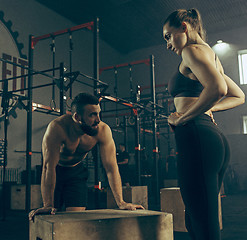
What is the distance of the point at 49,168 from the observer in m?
1.73

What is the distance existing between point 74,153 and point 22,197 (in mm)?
3532

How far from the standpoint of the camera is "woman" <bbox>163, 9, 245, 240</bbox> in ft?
3.50

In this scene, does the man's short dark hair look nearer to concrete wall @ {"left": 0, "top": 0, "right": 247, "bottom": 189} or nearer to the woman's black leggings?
the woman's black leggings

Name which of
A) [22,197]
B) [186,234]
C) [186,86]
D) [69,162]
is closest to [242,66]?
[22,197]

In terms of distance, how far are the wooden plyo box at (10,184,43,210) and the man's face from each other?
3706mm

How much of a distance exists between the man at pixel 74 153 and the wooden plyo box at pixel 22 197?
3.14 m

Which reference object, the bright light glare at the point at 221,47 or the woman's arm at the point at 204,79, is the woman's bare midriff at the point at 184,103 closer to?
the woman's arm at the point at 204,79

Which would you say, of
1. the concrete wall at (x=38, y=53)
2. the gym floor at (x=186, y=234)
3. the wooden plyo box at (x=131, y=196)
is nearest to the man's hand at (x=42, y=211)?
the gym floor at (x=186, y=234)

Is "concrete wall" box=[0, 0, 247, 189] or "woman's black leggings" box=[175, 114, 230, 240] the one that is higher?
"concrete wall" box=[0, 0, 247, 189]

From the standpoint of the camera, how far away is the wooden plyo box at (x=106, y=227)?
1296mm

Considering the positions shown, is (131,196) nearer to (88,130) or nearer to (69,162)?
(69,162)

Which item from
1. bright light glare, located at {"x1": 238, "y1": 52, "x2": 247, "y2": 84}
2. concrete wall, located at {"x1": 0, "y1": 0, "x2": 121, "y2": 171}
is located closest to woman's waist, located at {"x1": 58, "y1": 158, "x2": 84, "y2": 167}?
concrete wall, located at {"x1": 0, "y1": 0, "x2": 121, "y2": 171}

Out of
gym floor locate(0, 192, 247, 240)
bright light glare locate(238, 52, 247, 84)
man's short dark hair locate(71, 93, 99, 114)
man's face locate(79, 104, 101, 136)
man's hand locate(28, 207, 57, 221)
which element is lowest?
gym floor locate(0, 192, 247, 240)

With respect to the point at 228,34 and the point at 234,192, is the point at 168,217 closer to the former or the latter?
the point at 234,192
